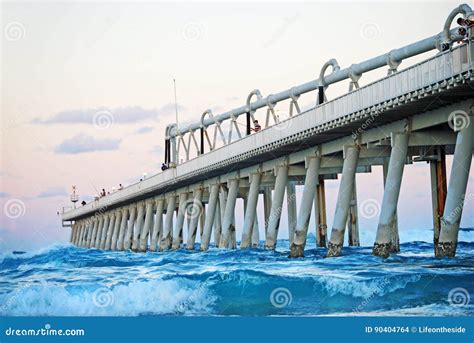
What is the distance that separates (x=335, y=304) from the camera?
102ft

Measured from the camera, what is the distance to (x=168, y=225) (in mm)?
77750

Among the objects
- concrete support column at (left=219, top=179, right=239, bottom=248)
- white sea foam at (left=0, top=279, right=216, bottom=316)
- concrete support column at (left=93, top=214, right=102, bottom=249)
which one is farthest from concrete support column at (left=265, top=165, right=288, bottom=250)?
concrete support column at (left=93, top=214, right=102, bottom=249)

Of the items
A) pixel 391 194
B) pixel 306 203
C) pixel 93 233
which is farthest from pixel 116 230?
pixel 391 194

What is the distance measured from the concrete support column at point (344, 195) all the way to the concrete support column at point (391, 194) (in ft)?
14.3

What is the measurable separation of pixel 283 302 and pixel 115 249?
66.8m

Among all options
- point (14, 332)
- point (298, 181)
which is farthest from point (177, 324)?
point (298, 181)

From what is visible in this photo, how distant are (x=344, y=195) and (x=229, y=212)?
62.6ft

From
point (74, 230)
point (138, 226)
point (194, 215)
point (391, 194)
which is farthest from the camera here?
point (74, 230)

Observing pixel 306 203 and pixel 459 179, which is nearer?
pixel 459 179

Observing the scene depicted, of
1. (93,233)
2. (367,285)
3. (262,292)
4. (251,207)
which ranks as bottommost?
(262,292)

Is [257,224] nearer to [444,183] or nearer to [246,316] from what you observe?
[444,183]

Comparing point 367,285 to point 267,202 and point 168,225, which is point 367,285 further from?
point 168,225

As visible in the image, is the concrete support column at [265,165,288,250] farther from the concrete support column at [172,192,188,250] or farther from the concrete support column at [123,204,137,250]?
the concrete support column at [123,204,137,250]

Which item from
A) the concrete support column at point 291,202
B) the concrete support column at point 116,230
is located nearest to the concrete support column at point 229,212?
the concrete support column at point 291,202
